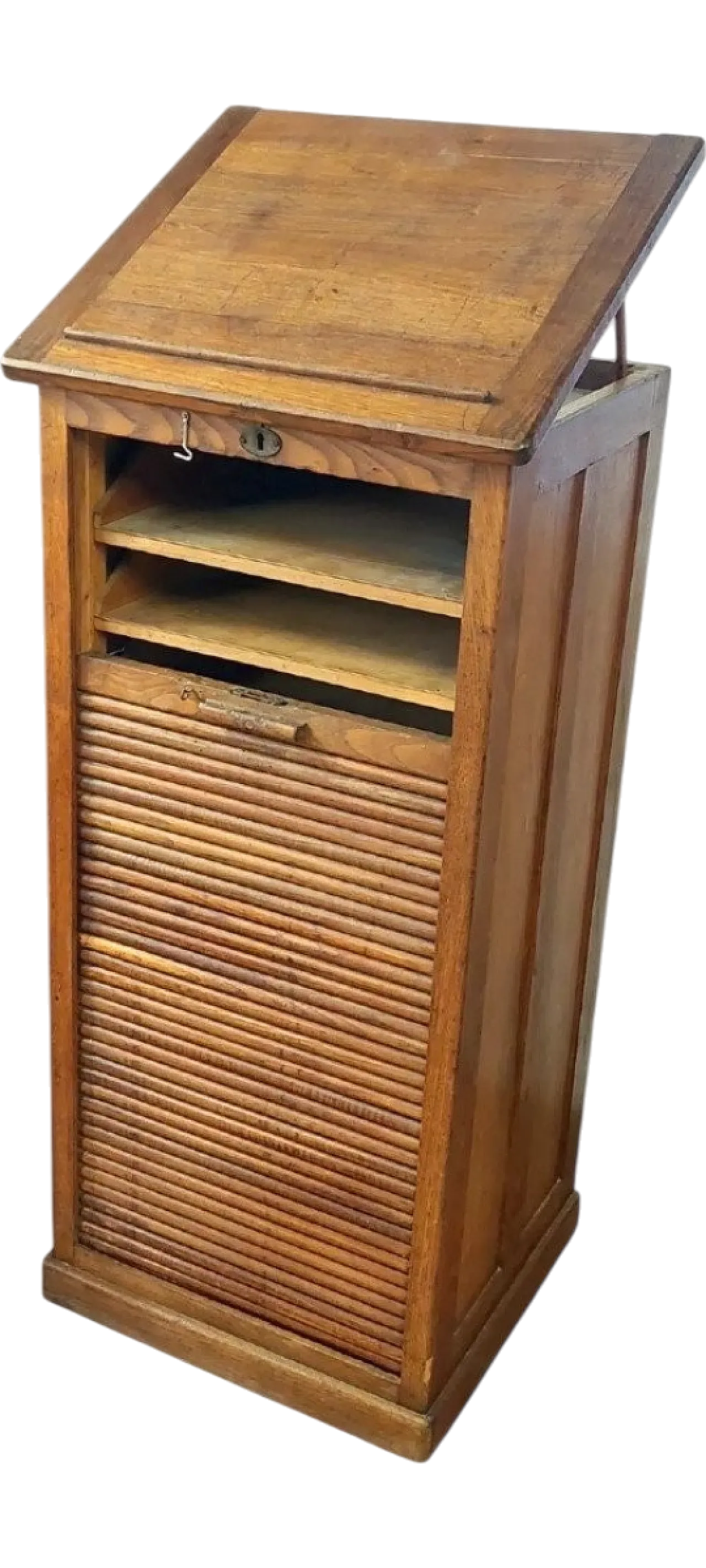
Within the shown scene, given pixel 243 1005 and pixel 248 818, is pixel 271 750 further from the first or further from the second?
pixel 243 1005

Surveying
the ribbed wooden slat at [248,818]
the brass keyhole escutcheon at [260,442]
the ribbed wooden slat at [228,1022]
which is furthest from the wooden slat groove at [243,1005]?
the brass keyhole escutcheon at [260,442]

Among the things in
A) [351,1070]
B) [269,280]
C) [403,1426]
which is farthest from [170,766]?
[403,1426]

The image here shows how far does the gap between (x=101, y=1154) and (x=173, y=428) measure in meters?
1.17

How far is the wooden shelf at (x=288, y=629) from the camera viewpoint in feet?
7.47

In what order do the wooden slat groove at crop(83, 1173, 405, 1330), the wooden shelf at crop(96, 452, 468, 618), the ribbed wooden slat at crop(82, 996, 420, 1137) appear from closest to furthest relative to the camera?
1. the wooden shelf at crop(96, 452, 468, 618)
2. the ribbed wooden slat at crop(82, 996, 420, 1137)
3. the wooden slat groove at crop(83, 1173, 405, 1330)

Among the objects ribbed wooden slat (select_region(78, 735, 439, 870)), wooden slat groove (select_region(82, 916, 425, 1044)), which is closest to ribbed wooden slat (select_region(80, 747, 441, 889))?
ribbed wooden slat (select_region(78, 735, 439, 870))

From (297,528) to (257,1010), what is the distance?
69 centimetres

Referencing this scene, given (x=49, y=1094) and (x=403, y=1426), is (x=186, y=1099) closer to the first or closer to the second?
(x=49, y=1094)

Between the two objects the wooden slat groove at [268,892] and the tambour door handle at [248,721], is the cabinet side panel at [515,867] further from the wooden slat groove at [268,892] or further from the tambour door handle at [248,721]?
the tambour door handle at [248,721]

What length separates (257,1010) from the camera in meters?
2.50

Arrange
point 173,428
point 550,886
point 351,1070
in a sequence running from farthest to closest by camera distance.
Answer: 1. point 550,886
2. point 351,1070
3. point 173,428

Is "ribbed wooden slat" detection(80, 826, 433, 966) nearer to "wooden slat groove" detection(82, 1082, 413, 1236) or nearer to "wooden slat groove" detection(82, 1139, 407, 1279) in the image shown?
"wooden slat groove" detection(82, 1082, 413, 1236)

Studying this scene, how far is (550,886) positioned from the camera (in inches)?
102

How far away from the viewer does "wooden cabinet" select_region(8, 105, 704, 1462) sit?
2.15m
